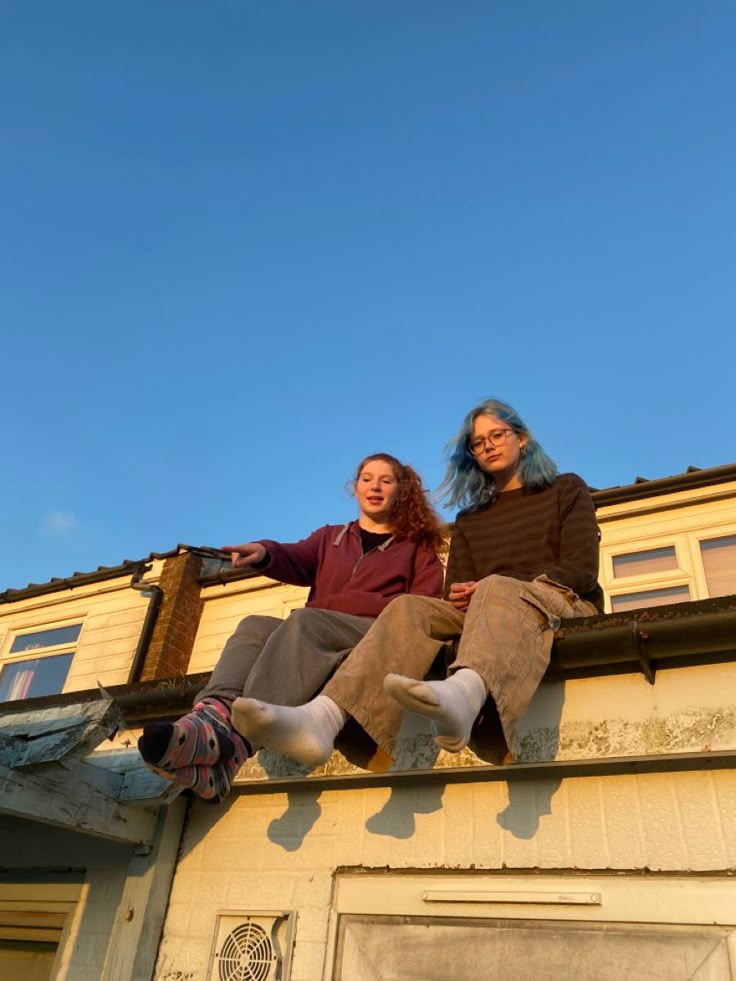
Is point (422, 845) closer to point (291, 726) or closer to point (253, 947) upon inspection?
point (253, 947)

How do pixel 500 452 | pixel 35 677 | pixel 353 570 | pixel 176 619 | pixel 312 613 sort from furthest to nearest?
pixel 35 677 → pixel 176 619 → pixel 500 452 → pixel 353 570 → pixel 312 613

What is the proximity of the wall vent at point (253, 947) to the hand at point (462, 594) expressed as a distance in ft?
4.41

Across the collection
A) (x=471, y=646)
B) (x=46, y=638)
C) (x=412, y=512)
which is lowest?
(x=471, y=646)

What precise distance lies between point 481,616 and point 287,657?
2.18 ft

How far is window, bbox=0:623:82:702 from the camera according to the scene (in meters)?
10.1

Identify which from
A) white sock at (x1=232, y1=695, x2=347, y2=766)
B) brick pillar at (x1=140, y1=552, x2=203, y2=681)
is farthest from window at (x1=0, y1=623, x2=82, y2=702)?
white sock at (x1=232, y1=695, x2=347, y2=766)

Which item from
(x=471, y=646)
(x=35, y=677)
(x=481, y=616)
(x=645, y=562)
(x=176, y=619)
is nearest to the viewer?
(x=471, y=646)

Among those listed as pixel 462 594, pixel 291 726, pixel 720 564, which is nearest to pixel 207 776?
pixel 291 726

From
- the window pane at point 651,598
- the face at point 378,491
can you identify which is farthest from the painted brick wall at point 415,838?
the window pane at point 651,598

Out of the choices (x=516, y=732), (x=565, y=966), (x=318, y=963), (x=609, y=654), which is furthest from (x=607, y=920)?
(x=318, y=963)

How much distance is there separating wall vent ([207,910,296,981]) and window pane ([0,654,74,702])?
767 centimetres

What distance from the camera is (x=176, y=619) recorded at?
9.34m

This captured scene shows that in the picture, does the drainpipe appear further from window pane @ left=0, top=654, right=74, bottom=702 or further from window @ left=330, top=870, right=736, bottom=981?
window @ left=330, top=870, right=736, bottom=981

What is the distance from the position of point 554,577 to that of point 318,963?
1.63 metres
